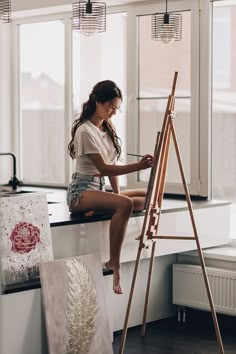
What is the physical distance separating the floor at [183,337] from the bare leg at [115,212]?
49 cm

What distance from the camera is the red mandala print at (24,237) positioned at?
4.26m

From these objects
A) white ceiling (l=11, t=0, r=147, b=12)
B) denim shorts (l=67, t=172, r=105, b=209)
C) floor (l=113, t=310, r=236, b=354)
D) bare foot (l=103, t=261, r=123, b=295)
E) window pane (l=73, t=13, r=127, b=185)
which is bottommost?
floor (l=113, t=310, r=236, b=354)

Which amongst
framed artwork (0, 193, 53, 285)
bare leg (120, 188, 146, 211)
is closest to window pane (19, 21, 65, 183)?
bare leg (120, 188, 146, 211)

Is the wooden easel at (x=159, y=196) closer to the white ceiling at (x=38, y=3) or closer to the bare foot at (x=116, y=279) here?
the bare foot at (x=116, y=279)

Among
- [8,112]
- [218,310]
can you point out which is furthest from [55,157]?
[218,310]

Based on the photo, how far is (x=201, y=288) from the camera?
555cm

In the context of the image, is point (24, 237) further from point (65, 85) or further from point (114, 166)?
point (65, 85)

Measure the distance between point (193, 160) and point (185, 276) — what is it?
89 cm

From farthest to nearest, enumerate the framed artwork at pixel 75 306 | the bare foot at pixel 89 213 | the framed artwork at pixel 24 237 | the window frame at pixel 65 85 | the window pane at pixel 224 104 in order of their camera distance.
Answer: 1. the window frame at pixel 65 85
2. the window pane at pixel 224 104
3. the bare foot at pixel 89 213
4. the framed artwork at pixel 75 306
5. the framed artwork at pixel 24 237

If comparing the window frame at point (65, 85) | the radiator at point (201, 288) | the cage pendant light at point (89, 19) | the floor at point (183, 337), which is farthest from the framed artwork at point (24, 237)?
the window frame at point (65, 85)

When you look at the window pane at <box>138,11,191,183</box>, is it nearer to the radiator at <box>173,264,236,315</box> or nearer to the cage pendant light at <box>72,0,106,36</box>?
the radiator at <box>173,264,236,315</box>

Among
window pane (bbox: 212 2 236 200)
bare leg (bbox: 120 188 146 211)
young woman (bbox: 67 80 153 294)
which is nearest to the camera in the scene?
young woman (bbox: 67 80 153 294)

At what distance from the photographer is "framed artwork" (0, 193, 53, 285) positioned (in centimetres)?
423

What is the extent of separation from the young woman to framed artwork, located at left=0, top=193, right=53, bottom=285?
1.38 feet
